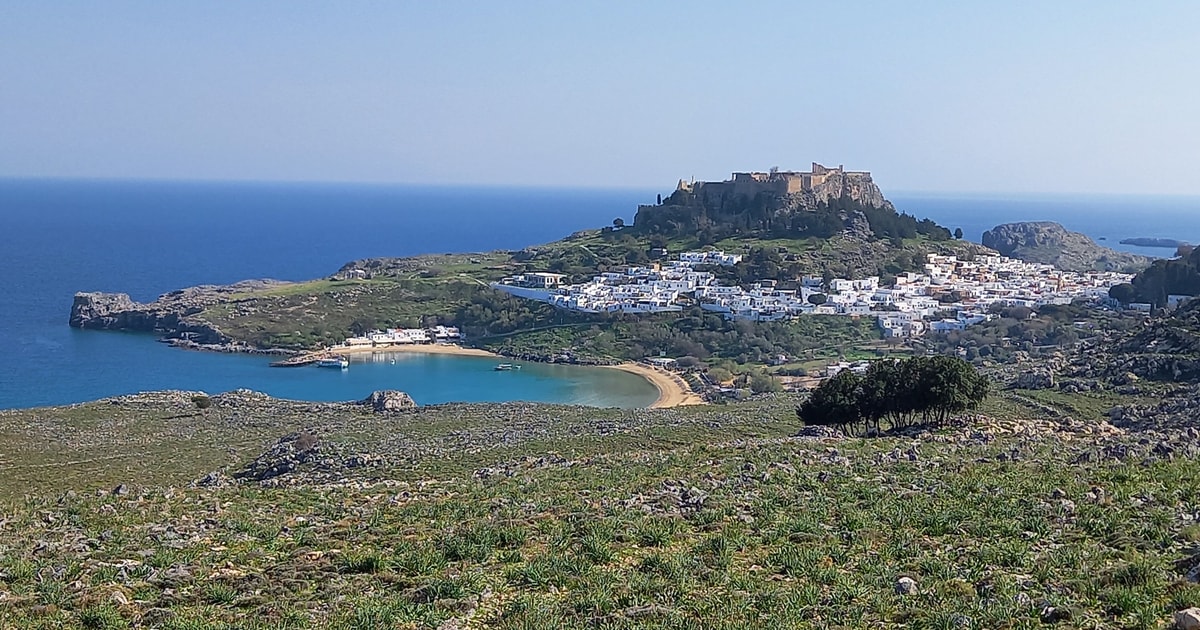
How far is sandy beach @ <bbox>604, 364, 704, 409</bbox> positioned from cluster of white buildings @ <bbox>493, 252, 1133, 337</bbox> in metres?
10.4

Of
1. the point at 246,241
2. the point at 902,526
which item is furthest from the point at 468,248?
the point at 902,526

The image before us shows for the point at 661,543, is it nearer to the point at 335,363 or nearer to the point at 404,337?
the point at 335,363

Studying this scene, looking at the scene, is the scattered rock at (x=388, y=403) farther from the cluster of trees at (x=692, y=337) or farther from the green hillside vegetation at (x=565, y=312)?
the green hillside vegetation at (x=565, y=312)

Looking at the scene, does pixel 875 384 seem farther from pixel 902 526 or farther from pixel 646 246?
pixel 646 246

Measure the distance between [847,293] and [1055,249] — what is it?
A: 62622 mm

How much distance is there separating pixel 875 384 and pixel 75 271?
12021cm

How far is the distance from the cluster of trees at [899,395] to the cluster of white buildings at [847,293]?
1682 inches

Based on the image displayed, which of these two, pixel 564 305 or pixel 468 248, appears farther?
pixel 468 248

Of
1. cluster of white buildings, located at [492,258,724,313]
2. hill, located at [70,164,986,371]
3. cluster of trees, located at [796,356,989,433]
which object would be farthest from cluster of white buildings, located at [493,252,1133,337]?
cluster of trees, located at [796,356,989,433]

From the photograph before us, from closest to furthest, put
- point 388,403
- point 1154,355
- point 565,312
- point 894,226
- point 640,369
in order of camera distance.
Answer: point 1154,355, point 388,403, point 640,369, point 565,312, point 894,226

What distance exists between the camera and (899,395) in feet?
74.1

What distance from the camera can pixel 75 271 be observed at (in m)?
119

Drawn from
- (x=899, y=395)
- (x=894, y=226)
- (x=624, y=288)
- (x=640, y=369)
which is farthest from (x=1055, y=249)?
(x=899, y=395)

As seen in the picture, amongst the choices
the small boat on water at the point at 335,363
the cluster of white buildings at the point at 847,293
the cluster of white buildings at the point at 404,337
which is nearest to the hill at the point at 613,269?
Answer: the cluster of white buildings at the point at 404,337
